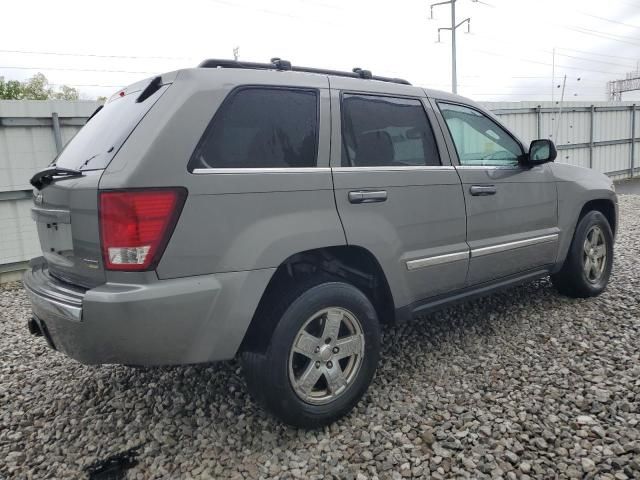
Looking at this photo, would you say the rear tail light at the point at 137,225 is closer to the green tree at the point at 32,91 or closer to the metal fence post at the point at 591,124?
the metal fence post at the point at 591,124

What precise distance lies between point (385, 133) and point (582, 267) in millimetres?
2436

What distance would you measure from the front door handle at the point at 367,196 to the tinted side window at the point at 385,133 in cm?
17

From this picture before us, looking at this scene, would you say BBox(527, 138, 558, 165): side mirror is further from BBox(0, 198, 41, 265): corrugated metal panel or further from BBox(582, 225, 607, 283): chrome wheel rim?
BBox(0, 198, 41, 265): corrugated metal panel

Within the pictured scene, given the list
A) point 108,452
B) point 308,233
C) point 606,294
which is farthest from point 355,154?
point 606,294

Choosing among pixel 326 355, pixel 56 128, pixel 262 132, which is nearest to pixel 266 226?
pixel 262 132

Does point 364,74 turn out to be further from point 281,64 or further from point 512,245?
point 512,245

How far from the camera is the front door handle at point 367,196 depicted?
7.90 feet

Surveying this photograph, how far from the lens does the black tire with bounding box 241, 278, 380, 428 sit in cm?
214

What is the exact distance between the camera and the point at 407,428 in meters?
2.36

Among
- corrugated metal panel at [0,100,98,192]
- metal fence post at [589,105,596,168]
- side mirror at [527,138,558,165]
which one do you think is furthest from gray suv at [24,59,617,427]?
metal fence post at [589,105,596,168]

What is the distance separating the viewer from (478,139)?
3.35 metres

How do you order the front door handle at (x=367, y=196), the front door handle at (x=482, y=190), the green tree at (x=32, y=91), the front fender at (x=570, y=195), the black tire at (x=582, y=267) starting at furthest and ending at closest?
the green tree at (x=32, y=91), the black tire at (x=582, y=267), the front fender at (x=570, y=195), the front door handle at (x=482, y=190), the front door handle at (x=367, y=196)

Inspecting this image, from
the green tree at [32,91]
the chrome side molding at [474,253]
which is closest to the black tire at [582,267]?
the chrome side molding at [474,253]

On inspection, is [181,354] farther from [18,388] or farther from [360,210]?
[18,388]
